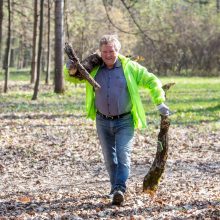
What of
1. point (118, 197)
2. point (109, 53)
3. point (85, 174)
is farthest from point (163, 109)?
point (85, 174)

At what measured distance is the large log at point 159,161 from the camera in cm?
752

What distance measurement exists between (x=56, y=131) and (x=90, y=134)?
1011 millimetres

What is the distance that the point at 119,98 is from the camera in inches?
271

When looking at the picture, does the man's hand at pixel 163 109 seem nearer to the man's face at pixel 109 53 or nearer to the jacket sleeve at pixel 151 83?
the jacket sleeve at pixel 151 83

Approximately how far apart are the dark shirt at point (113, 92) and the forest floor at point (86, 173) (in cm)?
125

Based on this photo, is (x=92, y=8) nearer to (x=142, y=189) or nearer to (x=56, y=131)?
(x=56, y=131)

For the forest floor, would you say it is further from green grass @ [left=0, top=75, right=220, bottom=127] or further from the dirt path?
green grass @ [left=0, top=75, right=220, bottom=127]

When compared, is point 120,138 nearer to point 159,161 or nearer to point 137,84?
point 137,84

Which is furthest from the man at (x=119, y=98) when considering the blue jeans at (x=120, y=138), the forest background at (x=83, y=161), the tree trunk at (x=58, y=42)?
the tree trunk at (x=58, y=42)

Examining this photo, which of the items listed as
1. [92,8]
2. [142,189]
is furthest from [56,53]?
[92,8]

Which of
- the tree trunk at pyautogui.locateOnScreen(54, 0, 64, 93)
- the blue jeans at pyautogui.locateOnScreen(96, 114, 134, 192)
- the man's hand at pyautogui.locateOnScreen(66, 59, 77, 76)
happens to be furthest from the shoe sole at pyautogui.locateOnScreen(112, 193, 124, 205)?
the tree trunk at pyautogui.locateOnScreen(54, 0, 64, 93)

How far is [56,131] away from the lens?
14453 mm

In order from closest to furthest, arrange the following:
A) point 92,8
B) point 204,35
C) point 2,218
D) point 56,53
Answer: point 2,218, point 56,53, point 92,8, point 204,35

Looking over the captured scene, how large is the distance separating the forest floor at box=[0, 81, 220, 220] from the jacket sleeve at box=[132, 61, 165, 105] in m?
1.37
